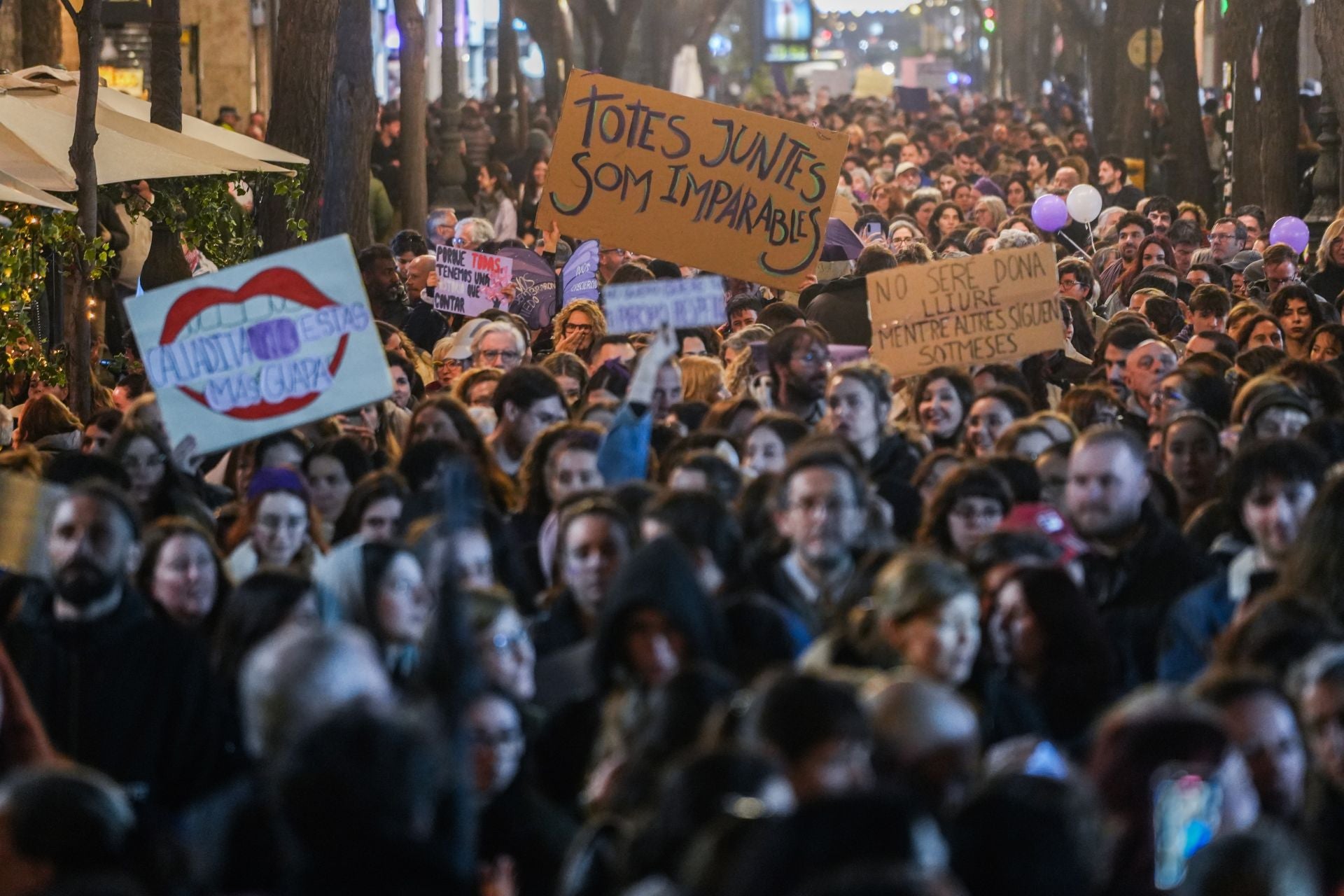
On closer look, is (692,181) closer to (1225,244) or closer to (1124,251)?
(1124,251)

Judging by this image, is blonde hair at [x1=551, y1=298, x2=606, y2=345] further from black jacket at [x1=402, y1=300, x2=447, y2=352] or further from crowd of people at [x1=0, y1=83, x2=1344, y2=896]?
black jacket at [x1=402, y1=300, x2=447, y2=352]

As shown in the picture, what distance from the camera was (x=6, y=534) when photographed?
7078 mm

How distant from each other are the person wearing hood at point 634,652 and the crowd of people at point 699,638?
10mm

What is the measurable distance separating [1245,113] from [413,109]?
809cm

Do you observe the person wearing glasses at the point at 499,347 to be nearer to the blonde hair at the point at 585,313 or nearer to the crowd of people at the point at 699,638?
the crowd of people at the point at 699,638

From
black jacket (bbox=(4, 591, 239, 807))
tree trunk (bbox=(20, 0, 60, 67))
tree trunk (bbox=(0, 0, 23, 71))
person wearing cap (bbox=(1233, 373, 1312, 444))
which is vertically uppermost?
tree trunk (bbox=(0, 0, 23, 71))

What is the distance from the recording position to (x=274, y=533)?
752 centimetres

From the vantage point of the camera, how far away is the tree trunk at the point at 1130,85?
33188mm

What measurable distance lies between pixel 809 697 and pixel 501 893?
0.94 meters

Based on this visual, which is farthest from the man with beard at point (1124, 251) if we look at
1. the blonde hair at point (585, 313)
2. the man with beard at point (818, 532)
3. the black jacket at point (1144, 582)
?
the man with beard at point (818, 532)

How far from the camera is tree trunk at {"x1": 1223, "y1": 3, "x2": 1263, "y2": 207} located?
78.9 feet

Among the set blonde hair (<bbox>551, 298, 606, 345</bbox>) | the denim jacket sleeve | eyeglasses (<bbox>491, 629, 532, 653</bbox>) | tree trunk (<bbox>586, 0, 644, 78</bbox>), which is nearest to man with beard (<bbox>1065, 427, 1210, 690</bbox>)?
the denim jacket sleeve

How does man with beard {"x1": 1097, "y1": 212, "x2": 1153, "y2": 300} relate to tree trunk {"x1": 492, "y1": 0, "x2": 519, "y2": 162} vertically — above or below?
below

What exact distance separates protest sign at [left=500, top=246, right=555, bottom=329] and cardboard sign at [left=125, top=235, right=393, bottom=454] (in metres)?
6.07
